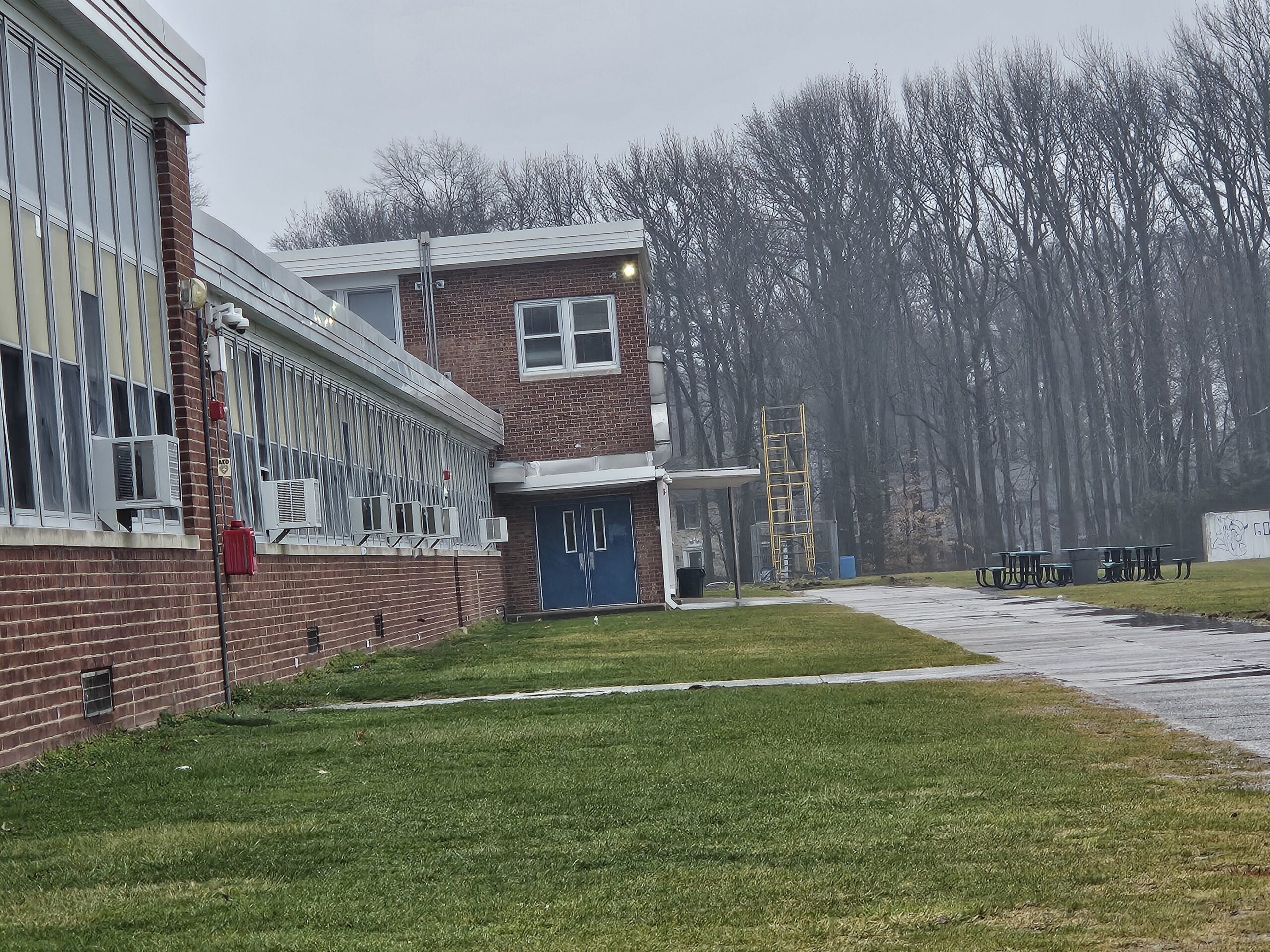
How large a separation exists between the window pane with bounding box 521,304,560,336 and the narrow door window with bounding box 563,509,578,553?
12.8ft

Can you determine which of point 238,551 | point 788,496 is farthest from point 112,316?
point 788,496

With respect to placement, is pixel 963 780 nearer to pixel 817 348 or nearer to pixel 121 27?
pixel 121 27

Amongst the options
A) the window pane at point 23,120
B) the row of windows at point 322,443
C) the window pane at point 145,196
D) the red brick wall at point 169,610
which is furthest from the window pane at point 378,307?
the window pane at point 23,120

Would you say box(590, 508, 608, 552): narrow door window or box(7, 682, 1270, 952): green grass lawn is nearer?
box(7, 682, 1270, 952): green grass lawn

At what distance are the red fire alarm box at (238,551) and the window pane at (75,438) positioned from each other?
101 inches

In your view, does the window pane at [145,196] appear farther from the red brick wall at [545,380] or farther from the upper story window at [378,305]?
the upper story window at [378,305]

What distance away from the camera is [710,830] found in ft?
19.6

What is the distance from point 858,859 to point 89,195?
8066 millimetres

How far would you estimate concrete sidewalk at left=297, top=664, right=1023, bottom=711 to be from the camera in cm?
1232

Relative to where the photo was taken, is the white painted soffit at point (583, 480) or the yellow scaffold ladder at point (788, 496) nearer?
the white painted soffit at point (583, 480)

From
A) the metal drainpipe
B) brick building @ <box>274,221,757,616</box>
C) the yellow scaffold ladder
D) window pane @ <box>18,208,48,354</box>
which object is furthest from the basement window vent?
the yellow scaffold ladder

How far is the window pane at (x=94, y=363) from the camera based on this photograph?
10.5 m

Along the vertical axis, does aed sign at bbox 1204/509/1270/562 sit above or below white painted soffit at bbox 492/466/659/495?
below

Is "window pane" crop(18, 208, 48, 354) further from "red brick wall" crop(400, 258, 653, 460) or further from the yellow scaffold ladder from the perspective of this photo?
the yellow scaffold ladder
